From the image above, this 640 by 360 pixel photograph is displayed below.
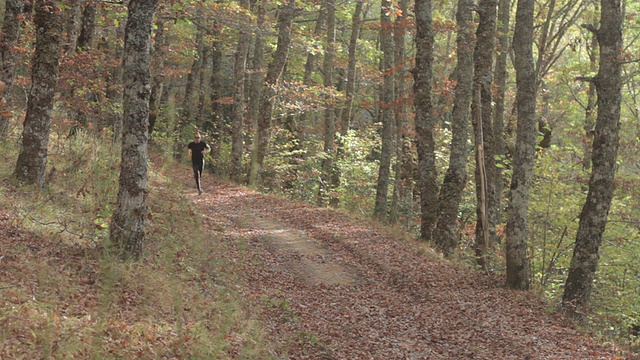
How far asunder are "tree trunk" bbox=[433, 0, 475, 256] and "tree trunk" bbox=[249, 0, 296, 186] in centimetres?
857

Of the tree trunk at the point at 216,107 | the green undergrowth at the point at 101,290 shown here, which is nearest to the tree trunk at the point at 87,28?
the green undergrowth at the point at 101,290

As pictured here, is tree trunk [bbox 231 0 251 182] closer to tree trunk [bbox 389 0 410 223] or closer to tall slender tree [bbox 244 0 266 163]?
tall slender tree [bbox 244 0 266 163]

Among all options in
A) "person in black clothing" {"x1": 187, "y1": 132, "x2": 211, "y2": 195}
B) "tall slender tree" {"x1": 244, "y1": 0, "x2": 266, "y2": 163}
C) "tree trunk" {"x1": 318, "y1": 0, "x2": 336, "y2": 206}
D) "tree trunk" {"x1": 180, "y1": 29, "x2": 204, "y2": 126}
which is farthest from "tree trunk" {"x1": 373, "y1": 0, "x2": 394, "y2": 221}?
"tree trunk" {"x1": 180, "y1": 29, "x2": 204, "y2": 126}

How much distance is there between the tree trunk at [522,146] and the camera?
38.7ft

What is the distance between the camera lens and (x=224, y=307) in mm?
8195

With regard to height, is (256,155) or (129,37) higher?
(129,37)

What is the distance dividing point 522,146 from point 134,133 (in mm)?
7666

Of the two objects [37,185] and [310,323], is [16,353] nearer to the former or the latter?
[310,323]

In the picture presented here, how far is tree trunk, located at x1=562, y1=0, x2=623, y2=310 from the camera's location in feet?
36.3

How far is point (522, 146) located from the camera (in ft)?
39.0

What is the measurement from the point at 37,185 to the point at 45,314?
18.4 ft

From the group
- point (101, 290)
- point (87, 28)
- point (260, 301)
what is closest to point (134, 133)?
point (101, 290)

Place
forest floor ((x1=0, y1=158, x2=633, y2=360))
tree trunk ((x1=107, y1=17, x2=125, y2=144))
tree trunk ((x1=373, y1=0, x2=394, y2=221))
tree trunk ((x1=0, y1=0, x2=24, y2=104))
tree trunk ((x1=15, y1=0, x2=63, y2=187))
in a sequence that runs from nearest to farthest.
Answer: forest floor ((x1=0, y1=158, x2=633, y2=360)), tree trunk ((x1=15, y1=0, x2=63, y2=187)), tree trunk ((x1=0, y1=0, x2=24, y2=104)), tree trunk ((x1=107, y1=17, x2=125, y2=144)), tree trunk ((x1=373, y1=0, x2=394, y2=221))

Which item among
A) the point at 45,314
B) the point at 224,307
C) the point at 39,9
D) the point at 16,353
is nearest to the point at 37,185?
the point at 39,9
